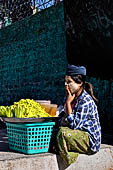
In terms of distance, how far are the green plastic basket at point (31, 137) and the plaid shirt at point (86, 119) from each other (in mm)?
309

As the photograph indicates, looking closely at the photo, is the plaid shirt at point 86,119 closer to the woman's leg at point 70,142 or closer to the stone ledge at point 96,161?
the woman's leg at point 70,142

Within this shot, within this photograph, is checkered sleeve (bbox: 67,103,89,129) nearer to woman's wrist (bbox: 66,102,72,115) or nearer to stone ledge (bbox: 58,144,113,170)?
woman's wrist (bbox: 66,102,72,115)

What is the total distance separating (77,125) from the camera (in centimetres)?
350

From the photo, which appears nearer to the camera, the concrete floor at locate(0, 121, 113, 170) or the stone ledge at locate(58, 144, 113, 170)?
the concrete floor at locate(0, 121, 113, 170)

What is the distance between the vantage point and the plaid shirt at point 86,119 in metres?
3.49

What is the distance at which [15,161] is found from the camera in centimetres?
335

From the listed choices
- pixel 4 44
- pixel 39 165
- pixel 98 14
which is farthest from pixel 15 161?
pixel 4 44

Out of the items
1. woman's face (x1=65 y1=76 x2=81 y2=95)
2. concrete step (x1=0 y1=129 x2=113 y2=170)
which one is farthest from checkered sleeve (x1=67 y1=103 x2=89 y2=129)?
concrete step (x1=0 y1=129 x2=113 y2=170)

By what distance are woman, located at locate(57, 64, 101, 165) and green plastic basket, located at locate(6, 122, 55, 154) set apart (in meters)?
0.19

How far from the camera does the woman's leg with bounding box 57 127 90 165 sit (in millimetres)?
3457

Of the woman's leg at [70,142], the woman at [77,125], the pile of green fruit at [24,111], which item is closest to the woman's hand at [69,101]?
the woman at [77,125]

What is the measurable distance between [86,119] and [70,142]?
1.08ft

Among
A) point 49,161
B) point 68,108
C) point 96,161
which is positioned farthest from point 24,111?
point 96,161

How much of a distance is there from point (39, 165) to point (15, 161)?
29 centimetres
